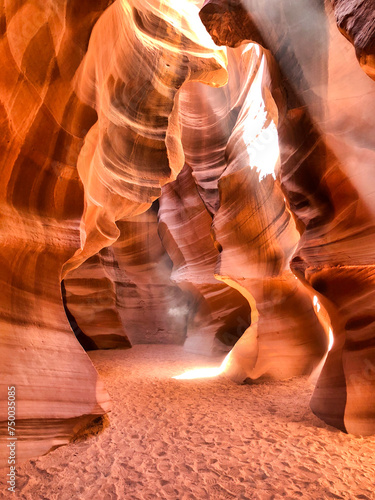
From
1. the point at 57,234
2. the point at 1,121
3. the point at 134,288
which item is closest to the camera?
the point at 1,121

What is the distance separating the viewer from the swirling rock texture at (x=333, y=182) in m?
3.95

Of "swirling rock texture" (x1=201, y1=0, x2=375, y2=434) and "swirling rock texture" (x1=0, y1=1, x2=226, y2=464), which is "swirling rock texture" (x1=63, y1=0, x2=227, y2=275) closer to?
"swirling rock texture" (x1=0, y1=1, x2=226, y2=464)

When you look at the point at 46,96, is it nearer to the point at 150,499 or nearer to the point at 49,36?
the point at 49,36

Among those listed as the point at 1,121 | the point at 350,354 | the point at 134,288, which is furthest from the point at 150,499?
the point at 134,288

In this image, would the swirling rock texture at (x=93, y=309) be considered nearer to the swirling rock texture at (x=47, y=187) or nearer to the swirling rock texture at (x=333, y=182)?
the swirling rock texture at (x=47, y=187)

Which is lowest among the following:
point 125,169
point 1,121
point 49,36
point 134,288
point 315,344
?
point 134,288

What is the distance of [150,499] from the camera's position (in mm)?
2604

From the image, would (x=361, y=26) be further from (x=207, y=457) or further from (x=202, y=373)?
(x=202, y=373)

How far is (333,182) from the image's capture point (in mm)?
4418

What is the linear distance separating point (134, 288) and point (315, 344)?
6737mm

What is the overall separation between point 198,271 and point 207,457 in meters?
8.04

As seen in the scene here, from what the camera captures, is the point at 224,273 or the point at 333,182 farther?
the point at 224,273

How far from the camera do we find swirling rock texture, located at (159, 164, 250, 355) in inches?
424

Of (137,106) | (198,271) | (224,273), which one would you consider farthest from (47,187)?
(198,271)
